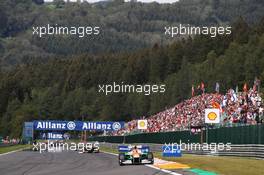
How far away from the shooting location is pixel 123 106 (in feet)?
472

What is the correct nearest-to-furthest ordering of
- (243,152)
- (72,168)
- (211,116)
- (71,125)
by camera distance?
(72,168), (243,152), (211,116), (71,125)

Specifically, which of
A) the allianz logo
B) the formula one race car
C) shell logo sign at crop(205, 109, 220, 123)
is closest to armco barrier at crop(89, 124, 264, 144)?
shell logo sign at crop(205, 109, 220, 123)

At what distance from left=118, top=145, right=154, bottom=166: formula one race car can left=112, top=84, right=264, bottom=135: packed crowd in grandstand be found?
329 inches

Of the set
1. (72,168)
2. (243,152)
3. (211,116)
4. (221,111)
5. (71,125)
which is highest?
(221,111)

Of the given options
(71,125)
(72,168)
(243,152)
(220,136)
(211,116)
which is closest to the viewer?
(72,168)

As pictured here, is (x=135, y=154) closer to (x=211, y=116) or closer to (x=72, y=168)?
(x=72, y=168)

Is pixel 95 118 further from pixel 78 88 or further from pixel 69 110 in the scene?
pixel 78 88

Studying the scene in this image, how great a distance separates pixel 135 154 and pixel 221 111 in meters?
19.2

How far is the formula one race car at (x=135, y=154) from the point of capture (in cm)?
2822

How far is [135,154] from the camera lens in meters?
28.4

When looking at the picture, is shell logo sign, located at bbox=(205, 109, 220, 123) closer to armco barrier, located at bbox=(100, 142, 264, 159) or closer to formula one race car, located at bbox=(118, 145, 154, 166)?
armco barrier, located at bbox=(100, 142, 264, 159)

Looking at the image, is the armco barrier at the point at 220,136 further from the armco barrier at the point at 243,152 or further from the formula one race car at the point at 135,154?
the formula one race car at the point at 135,154

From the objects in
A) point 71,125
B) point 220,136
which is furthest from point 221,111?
point 71,125

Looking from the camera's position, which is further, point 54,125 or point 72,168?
point 54,125
